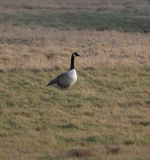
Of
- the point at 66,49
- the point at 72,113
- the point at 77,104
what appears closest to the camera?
the point at 72,113

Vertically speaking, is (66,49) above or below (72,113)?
above

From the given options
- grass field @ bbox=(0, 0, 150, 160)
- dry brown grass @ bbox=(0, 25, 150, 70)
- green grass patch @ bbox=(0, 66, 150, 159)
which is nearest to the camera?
grass field @ bbox=(0, 0, 150, 160)

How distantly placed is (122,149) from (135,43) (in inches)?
489

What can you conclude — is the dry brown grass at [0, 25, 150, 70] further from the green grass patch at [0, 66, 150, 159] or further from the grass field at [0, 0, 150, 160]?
the green grass patch at [0, 66, 150, 159]

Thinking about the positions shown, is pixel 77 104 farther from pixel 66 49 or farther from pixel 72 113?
pixel 66 49

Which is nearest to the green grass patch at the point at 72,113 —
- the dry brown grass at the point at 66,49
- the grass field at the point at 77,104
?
the grass field at the point at 77,104

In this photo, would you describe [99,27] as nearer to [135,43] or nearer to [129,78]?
[135,43]

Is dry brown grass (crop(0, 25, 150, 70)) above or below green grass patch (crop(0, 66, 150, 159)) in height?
above

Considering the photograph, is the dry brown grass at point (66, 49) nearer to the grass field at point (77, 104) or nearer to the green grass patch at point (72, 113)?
the grass field at point (77, 104)

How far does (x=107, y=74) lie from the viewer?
37.8 feet

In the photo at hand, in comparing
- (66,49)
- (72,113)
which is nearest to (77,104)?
(72,113)

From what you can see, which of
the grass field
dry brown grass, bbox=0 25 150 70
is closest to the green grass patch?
the grass field

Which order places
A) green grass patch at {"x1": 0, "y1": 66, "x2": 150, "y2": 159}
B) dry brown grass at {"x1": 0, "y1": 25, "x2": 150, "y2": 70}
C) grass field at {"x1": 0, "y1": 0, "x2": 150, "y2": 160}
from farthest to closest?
dry brown grass at {"x1": 0, "y1": 25, "x2": 150, "y2": 70} → green grass patch at {"x1": 0, "y1": 66, "x2": 150, "y2": 159} → grass field at {"x1": 0, "y1": 0, "x2": 150, "y2": 160}

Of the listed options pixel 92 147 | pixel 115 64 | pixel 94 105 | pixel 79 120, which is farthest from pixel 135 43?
pixel 92 147
